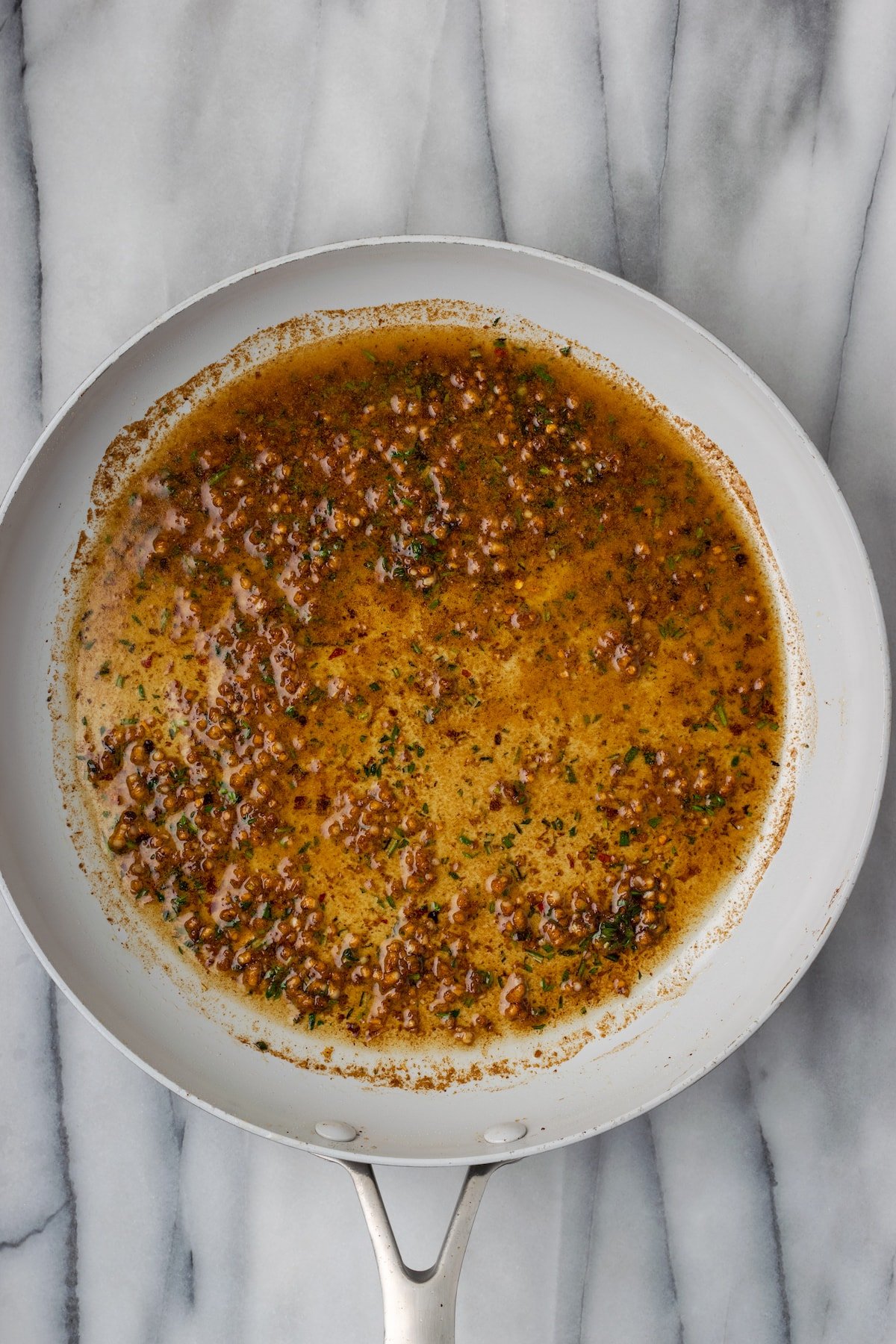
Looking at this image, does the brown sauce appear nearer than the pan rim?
No

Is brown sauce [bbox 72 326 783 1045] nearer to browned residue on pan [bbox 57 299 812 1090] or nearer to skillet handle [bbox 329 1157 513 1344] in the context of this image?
browned residue on pan [bbox 57 299 812 1090]

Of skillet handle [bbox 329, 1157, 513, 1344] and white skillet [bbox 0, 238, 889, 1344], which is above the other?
white skillet [bbox 0, 238, 889, 1344]

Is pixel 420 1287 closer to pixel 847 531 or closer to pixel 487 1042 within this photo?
pixel 487 1042

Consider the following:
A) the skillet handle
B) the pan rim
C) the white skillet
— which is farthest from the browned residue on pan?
the skillet handle

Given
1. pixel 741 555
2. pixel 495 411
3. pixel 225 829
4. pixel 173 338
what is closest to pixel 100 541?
pixel 173 338

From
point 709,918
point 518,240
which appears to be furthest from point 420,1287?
point 518,240

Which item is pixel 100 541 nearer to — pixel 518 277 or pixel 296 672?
pixel 296 672

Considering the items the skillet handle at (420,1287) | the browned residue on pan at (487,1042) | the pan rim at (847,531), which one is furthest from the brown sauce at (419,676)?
the skillet handle at (420,1287)
